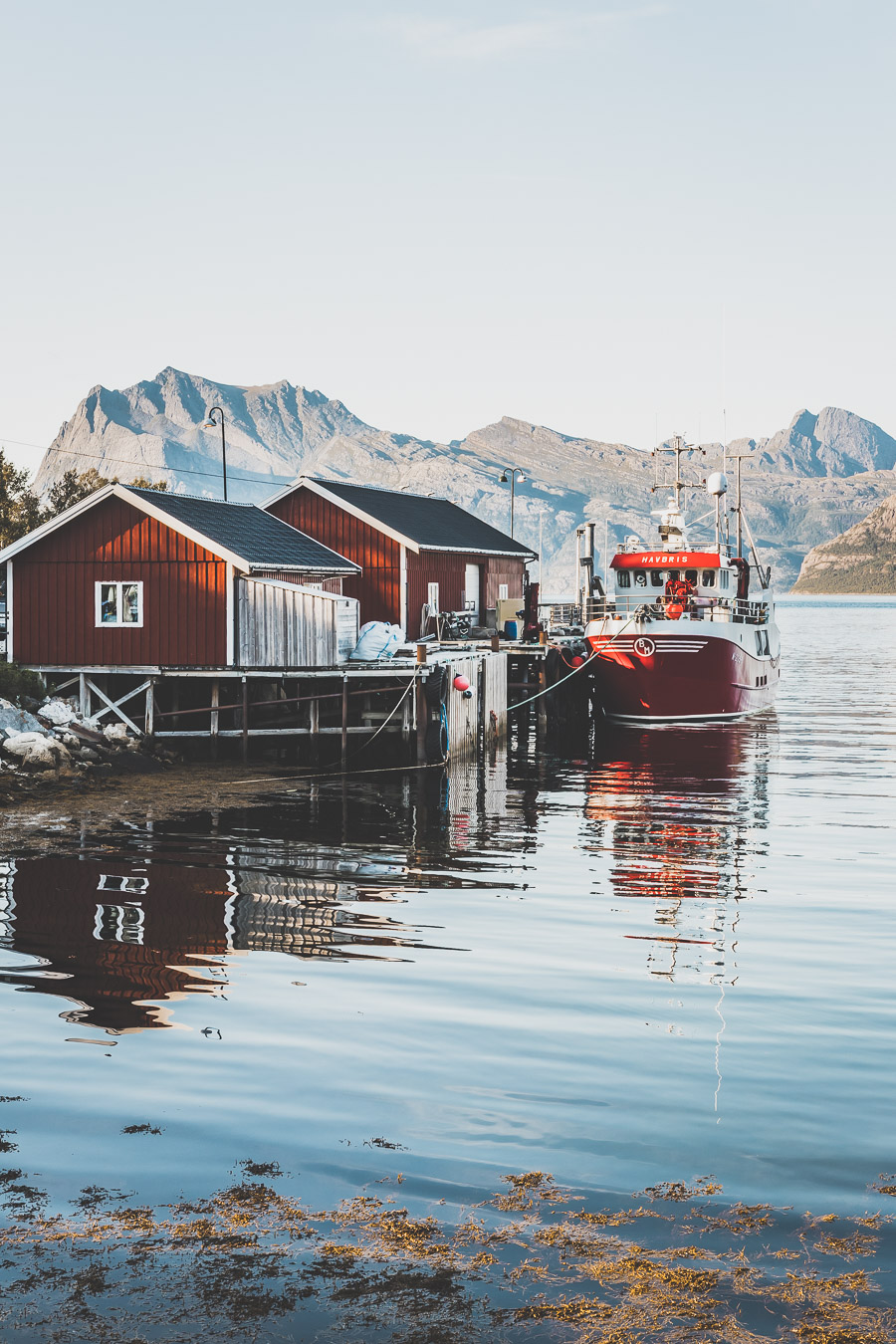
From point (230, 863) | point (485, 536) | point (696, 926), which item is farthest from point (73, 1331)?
point (485, 536)

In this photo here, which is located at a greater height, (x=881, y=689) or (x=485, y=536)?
(x=485, y=536)

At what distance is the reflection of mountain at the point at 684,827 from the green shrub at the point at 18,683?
13.2 meters

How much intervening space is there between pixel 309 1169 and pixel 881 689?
5605cm

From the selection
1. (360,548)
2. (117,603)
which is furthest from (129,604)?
(360,548)

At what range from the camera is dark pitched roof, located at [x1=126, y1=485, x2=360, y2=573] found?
1160 inches

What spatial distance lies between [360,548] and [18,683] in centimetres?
1325

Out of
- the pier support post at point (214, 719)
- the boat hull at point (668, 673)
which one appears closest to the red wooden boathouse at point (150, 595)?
the pier support post at point (214, 719)

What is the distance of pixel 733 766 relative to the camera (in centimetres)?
3148

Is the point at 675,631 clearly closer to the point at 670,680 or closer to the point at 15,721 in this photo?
the point at 670,680

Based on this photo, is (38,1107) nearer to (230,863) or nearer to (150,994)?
(150,994)

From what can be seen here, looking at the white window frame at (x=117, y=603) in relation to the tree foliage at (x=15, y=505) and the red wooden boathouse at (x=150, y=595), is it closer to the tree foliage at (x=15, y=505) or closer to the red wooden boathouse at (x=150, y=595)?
the red wooden boathouse at (x=150, y=595)

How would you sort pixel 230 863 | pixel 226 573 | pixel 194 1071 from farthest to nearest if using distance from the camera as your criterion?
pixel 226 573
pixel 230 863
pixel 194 1071

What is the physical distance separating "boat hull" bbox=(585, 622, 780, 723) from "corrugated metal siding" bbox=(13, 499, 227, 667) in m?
14.9

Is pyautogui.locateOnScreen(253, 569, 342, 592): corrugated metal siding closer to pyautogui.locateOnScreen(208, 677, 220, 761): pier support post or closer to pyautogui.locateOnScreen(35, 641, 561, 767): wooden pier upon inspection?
pyautogui.locateOnScreen(35, 641, 561, 767): wooden pier
